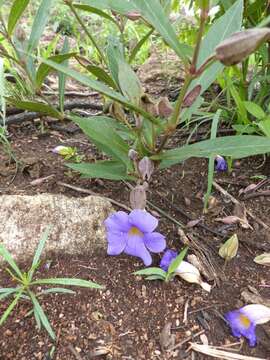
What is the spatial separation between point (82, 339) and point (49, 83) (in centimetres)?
146

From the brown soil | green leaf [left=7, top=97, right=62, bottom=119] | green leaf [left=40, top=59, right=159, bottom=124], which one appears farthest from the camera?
green leaf [left=7, top=97, right=62, bottom=119]

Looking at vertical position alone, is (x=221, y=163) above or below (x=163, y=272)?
above

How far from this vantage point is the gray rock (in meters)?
1.11

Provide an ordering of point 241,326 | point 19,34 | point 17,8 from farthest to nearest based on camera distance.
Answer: point 19,34, point 17,8, point 241,326

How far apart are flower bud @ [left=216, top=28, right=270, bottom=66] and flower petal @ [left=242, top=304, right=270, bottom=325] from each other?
0.59 metres

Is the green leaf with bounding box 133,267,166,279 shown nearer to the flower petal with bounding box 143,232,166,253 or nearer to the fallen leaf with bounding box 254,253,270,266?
the flower petal with bounding box 143,232,166,253

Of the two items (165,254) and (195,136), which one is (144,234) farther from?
(195,136)

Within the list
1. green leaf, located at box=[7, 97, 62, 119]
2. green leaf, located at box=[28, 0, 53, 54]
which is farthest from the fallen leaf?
green leaf, located at box=[28, 0, 53, 54]

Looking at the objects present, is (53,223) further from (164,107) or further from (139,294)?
(164,107)

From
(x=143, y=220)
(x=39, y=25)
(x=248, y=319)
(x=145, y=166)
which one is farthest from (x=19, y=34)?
(x=248, y=319)

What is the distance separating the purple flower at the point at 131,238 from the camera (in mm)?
1042

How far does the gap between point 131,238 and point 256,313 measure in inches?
13.5

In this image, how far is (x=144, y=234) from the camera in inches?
41.8

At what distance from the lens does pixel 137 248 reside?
108 centimetres
